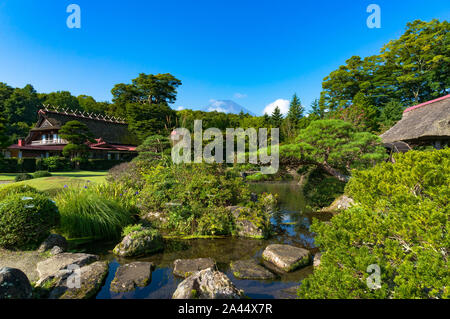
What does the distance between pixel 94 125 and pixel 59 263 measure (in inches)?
1212

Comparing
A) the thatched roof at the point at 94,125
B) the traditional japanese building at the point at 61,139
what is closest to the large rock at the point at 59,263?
the traditional japanese building at the point at 61,139

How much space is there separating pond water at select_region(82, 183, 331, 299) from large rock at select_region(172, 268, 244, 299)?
59 cm

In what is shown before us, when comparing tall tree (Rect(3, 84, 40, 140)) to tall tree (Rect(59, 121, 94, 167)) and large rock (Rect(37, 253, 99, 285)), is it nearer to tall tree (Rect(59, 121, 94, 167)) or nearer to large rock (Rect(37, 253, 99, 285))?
tall tree (Rect(59, 121, 94, 167))

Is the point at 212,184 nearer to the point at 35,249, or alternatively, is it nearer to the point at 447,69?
the point at 35,249

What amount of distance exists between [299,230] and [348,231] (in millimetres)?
4315

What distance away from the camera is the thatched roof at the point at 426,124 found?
895cm

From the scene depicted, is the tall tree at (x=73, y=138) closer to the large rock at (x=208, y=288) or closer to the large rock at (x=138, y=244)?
the large rock at (x=138, y=244)

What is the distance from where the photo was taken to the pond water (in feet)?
10.00

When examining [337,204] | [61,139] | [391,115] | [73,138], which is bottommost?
[337,204]

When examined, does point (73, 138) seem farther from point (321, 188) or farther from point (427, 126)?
point (427, 126)

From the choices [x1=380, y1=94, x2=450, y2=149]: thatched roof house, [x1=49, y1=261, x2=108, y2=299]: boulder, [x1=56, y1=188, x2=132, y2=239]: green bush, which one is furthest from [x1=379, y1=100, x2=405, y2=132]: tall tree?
[x1=49, y1=261, x2=108, y2=299]: boulder

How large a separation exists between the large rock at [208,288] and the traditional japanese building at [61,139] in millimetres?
24504

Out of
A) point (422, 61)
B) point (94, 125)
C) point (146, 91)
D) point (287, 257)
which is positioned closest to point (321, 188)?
point (287, 257)

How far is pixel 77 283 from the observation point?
115 inches
